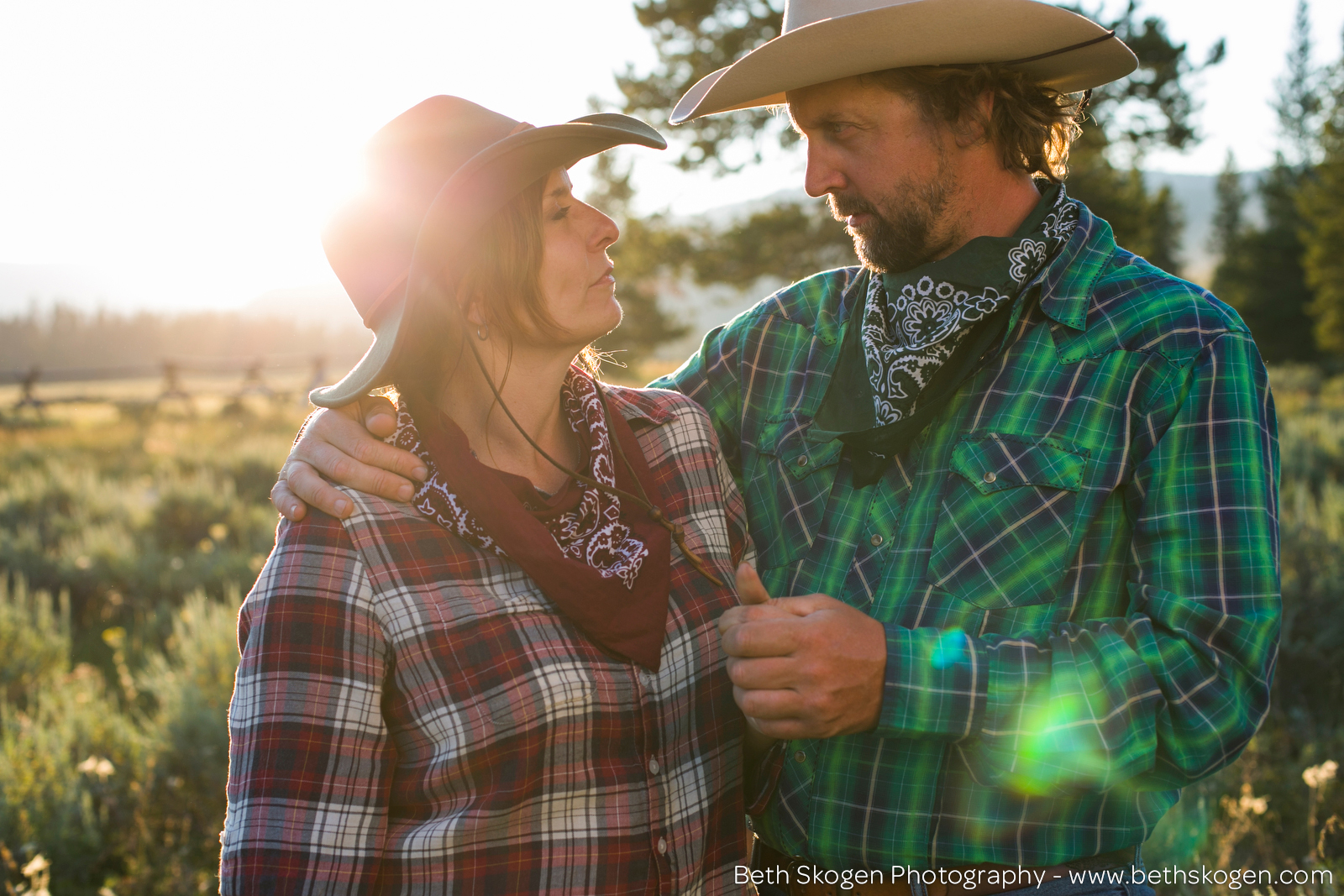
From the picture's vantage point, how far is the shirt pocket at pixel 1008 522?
1933 millimetres

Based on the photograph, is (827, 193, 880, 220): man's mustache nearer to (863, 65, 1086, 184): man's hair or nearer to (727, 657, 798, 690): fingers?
(863, 65, 1086, 184): man's hair

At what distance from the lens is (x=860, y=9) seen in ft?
7.41

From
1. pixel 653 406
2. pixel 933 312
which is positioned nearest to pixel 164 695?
pixel 653 406

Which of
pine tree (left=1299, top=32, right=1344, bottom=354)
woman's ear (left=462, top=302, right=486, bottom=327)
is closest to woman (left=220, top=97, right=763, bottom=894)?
woman's ear (left=462, top=302, right=486, bottom=327)

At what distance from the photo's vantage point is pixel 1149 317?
6.40 feet

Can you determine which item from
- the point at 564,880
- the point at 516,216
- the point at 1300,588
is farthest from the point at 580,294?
the point at 1300,588

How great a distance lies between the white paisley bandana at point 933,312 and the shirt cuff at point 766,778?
0.82 m

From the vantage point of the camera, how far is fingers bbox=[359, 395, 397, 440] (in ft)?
6.74

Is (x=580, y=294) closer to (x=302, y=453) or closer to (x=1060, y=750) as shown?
(x=302, y=453)

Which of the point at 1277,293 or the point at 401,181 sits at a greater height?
the point at 401,181

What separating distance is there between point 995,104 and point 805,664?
63.1 inches

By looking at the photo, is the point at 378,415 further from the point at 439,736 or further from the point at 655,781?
the point at 655,781

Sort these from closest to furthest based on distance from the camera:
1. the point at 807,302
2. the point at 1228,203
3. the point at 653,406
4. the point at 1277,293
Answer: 1. the point at 653,406
2. the point at 807,302
3. the point at 1277,293
4. the point at 1228,203

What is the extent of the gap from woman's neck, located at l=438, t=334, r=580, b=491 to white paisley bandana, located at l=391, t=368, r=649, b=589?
13cm
